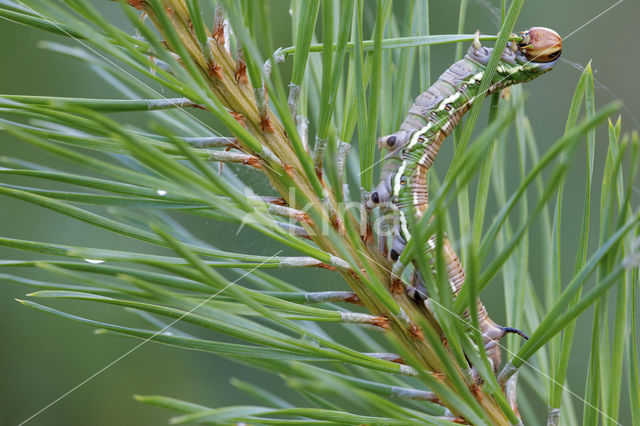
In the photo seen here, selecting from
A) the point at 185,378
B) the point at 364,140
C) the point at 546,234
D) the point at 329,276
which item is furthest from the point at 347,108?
the point at 185,378

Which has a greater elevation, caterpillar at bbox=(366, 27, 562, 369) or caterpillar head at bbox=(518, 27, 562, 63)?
caterpillar head at bbox=(518, 27, 562, 63)

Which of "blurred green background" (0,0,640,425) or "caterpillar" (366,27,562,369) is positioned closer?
"caterpillar" (366,27,562,369)

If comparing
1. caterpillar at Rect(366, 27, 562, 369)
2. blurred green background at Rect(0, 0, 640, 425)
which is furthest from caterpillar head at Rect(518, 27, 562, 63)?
blurred green background at Rect(0, 0, 640, 425)

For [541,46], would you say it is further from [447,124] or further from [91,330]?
[91,330]

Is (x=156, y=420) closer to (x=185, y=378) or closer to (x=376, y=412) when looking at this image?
(x=185, y=378)

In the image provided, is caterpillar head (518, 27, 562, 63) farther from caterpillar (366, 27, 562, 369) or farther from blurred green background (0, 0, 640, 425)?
blurred green background (0, 0, 640, 425)

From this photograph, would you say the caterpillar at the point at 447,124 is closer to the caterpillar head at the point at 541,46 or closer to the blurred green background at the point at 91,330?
the caterpillar head at the point at 541,46

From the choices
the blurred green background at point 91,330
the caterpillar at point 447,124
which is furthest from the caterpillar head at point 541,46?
the blurred green background at point 91,330
